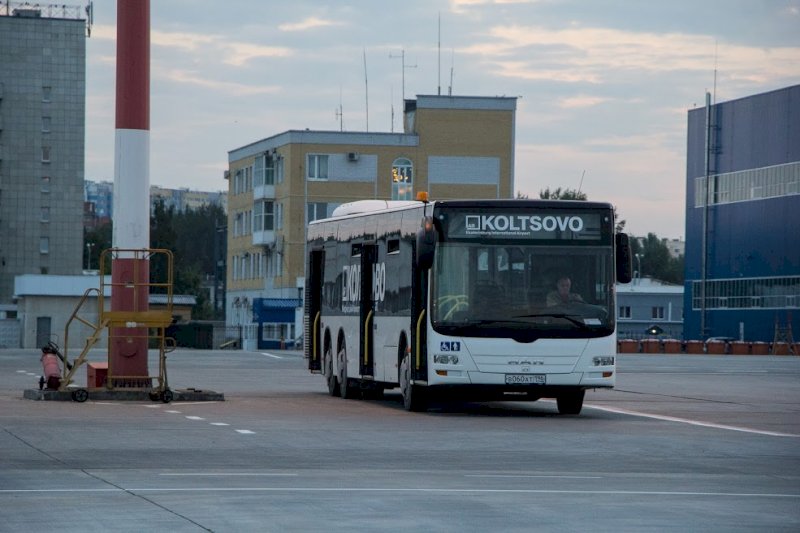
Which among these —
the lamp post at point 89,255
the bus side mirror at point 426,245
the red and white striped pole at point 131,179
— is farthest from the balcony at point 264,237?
the bus side mirror at point 426,245

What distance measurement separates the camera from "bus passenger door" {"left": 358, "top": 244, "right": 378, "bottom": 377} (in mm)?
27469

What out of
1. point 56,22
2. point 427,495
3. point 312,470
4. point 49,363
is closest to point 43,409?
point 49,363

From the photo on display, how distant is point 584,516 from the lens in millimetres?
11328

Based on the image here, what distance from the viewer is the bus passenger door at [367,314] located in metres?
27.5

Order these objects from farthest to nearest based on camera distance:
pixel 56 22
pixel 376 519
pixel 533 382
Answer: pixel 56 22
pixel 533 382
pixel 376 519

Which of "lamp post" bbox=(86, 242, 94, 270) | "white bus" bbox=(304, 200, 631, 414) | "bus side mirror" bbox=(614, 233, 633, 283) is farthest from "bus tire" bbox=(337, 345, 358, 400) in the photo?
"lamp post" bbox=(86, 242, 94, 270)

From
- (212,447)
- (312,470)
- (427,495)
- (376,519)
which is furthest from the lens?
(212,447)

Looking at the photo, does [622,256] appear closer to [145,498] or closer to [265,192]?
[145,498]

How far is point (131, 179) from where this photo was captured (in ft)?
95.1

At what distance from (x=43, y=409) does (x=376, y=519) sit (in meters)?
14.4

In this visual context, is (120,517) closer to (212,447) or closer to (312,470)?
(312,470)

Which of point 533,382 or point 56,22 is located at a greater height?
point 56,22

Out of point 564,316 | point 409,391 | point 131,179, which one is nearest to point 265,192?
point 131,179

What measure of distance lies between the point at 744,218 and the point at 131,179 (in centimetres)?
8053
